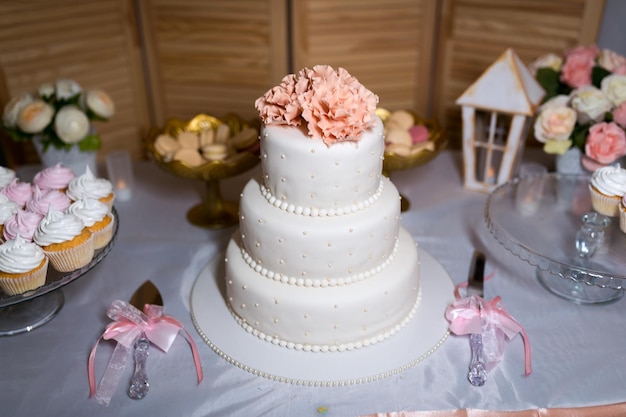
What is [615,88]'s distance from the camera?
1.62 metres

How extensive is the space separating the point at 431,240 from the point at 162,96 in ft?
5.28

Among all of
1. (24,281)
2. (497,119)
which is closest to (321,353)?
(24,281)

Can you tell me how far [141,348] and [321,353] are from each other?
380 mm

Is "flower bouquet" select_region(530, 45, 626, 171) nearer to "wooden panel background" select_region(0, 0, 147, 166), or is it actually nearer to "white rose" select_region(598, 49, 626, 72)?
"white rose" select_region(598, 49, 626, 72)

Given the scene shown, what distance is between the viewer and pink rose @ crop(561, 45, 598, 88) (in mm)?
1727

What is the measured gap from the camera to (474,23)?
7.88 feet

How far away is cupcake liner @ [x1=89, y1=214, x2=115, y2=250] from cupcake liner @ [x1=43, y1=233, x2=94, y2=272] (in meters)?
0.03

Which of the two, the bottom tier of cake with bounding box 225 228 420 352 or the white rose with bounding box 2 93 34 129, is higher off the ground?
the white rose with bounding box 2 93 34 129

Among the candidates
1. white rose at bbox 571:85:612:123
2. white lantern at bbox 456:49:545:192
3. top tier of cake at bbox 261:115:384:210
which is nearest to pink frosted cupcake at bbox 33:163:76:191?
top tier of cake at bbox 261:115:384:210

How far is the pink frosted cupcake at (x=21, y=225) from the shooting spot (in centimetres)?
124

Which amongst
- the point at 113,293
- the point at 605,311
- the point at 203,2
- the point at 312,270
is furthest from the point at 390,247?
the point at 203,2

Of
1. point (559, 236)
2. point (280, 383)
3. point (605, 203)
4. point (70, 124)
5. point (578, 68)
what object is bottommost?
point (280, 383)

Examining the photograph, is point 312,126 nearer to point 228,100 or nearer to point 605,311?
point 605,311

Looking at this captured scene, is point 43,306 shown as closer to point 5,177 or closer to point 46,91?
point 5,177
